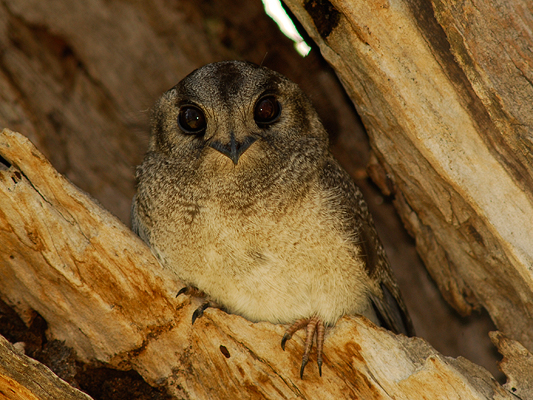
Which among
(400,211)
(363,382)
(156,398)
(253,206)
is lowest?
(156,398)

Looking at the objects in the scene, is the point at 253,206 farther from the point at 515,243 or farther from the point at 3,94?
the point at 3,94

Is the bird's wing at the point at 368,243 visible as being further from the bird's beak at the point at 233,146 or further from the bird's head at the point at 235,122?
the bird's beak at the point at 233,146

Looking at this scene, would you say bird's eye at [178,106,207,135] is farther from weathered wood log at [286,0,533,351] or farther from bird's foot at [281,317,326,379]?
bird's foot at [281,317,326,379]

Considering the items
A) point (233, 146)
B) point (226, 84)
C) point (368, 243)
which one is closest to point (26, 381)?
point (233, 146)

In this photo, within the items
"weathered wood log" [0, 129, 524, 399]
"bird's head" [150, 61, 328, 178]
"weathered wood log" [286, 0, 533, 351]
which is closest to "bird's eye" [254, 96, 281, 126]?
"bird's head" [150, 61, 328, 178]

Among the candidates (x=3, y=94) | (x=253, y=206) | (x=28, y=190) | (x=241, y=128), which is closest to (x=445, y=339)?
(x=253, y=206)

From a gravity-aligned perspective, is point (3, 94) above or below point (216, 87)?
below
